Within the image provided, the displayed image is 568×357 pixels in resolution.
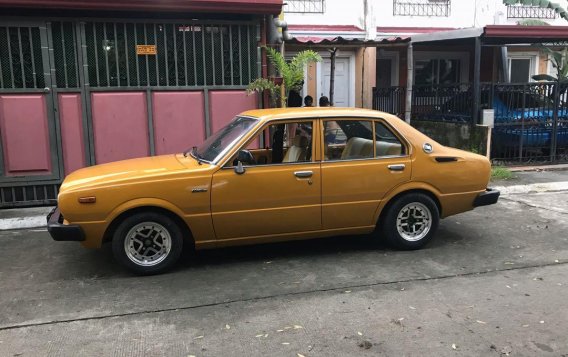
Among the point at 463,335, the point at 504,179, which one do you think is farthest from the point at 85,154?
the point at 504,179

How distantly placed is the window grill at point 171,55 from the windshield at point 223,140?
9.70ft

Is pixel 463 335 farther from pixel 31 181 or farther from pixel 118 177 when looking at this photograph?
pixel 31 181

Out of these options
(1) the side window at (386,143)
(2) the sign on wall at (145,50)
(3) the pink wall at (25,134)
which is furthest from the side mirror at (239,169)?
(3) the pink wall at (25,134)

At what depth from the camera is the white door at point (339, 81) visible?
14375mm

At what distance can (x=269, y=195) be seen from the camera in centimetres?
527

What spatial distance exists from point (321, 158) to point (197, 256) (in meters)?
1.74

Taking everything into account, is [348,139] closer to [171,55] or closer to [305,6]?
[171,55]

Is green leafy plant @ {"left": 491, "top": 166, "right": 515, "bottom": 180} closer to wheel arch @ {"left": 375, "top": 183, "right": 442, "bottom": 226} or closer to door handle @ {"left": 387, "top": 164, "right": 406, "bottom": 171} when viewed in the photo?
wheel arch @ {"left": 375, "top": 183, "right": 442, "bottom": 226}

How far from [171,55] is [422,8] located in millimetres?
9450

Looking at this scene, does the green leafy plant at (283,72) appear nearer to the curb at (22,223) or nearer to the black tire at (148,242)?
the curb at (22,223)

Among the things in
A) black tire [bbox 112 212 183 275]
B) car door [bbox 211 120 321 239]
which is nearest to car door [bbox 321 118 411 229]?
car door [bbox 211 120 321 239]

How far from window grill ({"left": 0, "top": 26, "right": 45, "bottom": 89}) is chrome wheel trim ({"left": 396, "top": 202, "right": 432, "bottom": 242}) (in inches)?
231

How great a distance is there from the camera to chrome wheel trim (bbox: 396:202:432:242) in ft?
19.0

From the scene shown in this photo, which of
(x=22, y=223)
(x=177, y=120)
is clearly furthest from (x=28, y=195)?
(x=177, y=120)
